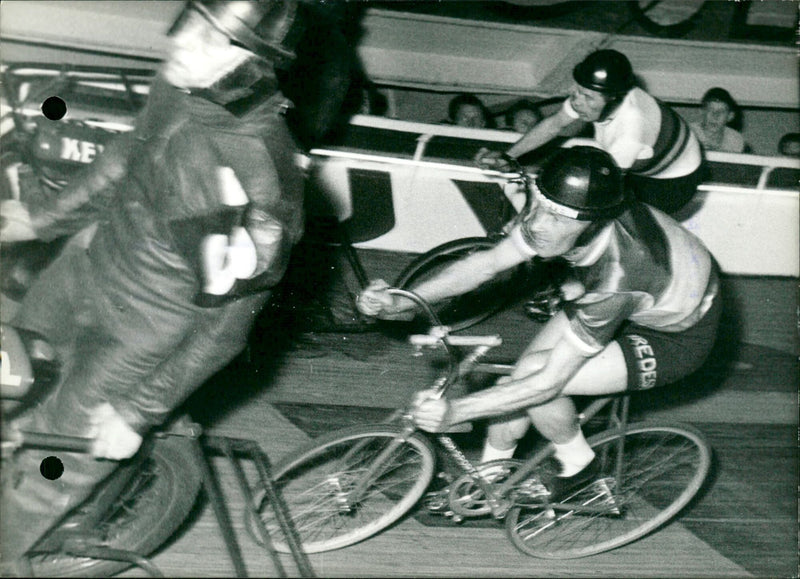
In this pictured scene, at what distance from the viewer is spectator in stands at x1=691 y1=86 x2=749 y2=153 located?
5.45 metres

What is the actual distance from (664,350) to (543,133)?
1588mm

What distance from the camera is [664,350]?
3.22 meters

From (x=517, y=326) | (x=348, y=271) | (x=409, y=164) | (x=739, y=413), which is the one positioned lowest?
(x=739, y=413)

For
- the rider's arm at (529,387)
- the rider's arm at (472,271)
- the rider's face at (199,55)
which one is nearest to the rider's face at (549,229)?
the rider's arm at (472,271)

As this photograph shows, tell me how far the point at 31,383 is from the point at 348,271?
228cm

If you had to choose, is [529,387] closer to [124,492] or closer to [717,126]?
[124,492]

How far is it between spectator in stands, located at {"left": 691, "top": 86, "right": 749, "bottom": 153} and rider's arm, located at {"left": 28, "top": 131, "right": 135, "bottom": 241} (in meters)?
4.15

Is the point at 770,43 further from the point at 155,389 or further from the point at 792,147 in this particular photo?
the point at 155,389

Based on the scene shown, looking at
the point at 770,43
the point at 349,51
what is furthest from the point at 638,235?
the point at 770,43

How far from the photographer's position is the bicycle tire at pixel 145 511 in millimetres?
2840

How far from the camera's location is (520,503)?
Answer: 3445 millimetres

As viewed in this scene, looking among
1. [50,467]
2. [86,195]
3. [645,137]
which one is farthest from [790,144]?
[50,467]

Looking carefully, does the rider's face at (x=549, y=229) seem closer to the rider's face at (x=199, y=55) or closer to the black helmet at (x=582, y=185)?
the black helmet at (x=582, y=185)

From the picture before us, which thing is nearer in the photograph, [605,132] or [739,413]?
[605,132]
